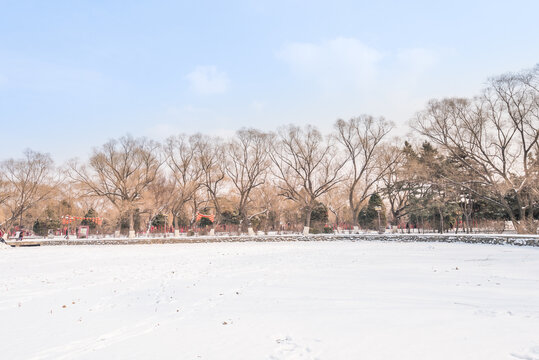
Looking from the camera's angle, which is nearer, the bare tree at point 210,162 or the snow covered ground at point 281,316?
the snow covered ground at point 281,316

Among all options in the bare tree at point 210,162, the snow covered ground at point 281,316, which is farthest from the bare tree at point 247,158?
the snow covered ground at point 281,316

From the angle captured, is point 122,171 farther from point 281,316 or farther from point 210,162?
point 281,316

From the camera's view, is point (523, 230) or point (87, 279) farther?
point (523, 230)

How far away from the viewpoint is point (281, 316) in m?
6.28

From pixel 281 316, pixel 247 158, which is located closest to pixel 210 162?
pixel 247 158

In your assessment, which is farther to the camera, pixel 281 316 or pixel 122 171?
pixel 122 171

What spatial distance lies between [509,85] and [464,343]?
29644 millimetres

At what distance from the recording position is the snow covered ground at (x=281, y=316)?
15.4 feet

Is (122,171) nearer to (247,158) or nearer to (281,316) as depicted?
(247,158)

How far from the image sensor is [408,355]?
428 cm

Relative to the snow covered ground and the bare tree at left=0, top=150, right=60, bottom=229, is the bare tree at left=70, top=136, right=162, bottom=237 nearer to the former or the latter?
the bare tree at left=0, top=150, right=60, bottom=229

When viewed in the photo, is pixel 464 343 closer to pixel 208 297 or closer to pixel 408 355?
pixel 408 355

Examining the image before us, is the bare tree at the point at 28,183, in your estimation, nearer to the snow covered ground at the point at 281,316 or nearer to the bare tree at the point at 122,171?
the bare tree at the point at 122,171

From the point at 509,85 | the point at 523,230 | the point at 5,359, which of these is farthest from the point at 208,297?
the point at 509,85
